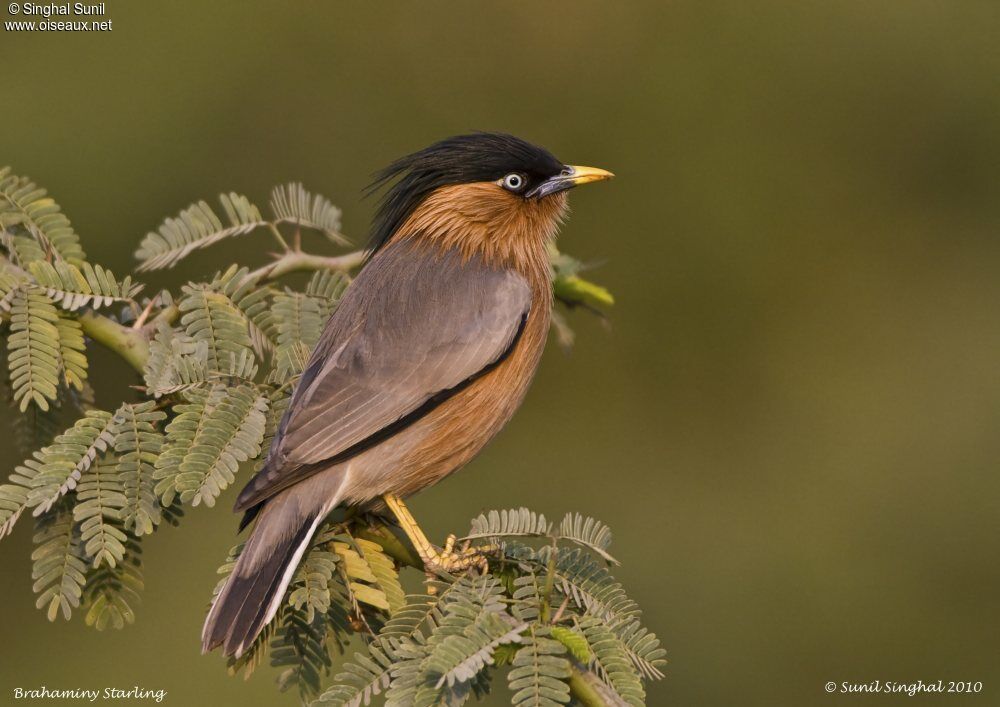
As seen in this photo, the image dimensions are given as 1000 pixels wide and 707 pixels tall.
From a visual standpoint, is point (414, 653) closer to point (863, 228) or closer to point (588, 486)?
point (588, 486)

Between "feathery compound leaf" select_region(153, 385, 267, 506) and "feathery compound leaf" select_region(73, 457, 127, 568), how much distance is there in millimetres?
138

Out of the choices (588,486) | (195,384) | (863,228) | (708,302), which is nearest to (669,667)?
(588,486)

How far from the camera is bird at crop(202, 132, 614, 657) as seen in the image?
136 inches

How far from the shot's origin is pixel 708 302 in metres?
7.79

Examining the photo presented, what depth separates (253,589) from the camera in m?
3.19

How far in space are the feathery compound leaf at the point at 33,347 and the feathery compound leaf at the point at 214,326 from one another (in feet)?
1.33

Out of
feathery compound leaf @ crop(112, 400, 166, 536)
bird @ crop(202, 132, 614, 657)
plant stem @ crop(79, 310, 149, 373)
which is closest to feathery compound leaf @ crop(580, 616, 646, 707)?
bird @ crop(202, 132, 614, 657)

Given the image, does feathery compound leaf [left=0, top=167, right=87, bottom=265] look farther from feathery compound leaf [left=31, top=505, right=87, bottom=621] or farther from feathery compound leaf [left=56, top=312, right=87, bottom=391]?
feathery compound leaf [left=31, top=505, right=87, bottom=621]

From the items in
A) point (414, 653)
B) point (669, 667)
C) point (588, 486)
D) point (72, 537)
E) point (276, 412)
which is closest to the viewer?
point (414, 653)

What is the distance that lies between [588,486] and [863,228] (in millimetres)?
2610

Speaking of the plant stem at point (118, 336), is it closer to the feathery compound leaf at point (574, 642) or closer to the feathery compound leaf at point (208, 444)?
the feathery compound leaf at point (208, 444)

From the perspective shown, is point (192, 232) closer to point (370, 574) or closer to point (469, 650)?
point (370, 574)

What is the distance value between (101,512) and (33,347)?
2.20 ft

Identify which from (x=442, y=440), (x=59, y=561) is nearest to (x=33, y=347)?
(x=59, y=561)
